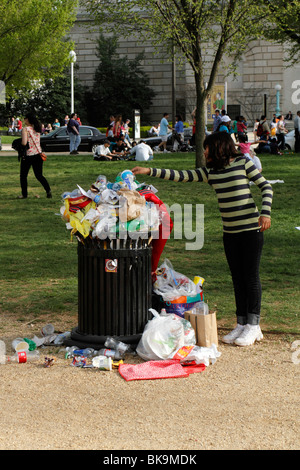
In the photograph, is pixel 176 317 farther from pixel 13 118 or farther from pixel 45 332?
pixel 13 118

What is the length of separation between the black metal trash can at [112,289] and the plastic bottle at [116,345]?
0.05 metres

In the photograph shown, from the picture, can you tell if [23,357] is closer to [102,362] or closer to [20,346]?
[20,346]

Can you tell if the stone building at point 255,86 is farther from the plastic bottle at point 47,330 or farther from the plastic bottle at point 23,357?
the plastic bottle at point 23,357

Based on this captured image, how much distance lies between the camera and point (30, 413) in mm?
4426

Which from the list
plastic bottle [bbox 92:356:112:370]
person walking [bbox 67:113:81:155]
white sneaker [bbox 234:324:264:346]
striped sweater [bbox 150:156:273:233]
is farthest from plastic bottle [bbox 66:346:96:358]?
person walking [bbox 67:113:81:155]

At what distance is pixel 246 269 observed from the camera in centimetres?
591

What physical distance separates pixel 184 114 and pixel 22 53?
54.1 ft

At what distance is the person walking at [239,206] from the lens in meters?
5.79

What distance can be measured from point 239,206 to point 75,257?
404 centimetres

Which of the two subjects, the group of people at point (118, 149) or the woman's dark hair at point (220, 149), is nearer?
the woman's dark hair at point (220, 149)

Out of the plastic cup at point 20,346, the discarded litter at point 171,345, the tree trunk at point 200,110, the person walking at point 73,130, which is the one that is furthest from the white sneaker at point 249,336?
the person walking at point 73,130

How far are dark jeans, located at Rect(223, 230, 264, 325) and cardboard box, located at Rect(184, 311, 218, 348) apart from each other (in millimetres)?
342

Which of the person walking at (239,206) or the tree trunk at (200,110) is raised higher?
the tree trunk at (200,110)

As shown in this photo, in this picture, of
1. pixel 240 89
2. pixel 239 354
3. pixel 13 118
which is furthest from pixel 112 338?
pixel 13 118
